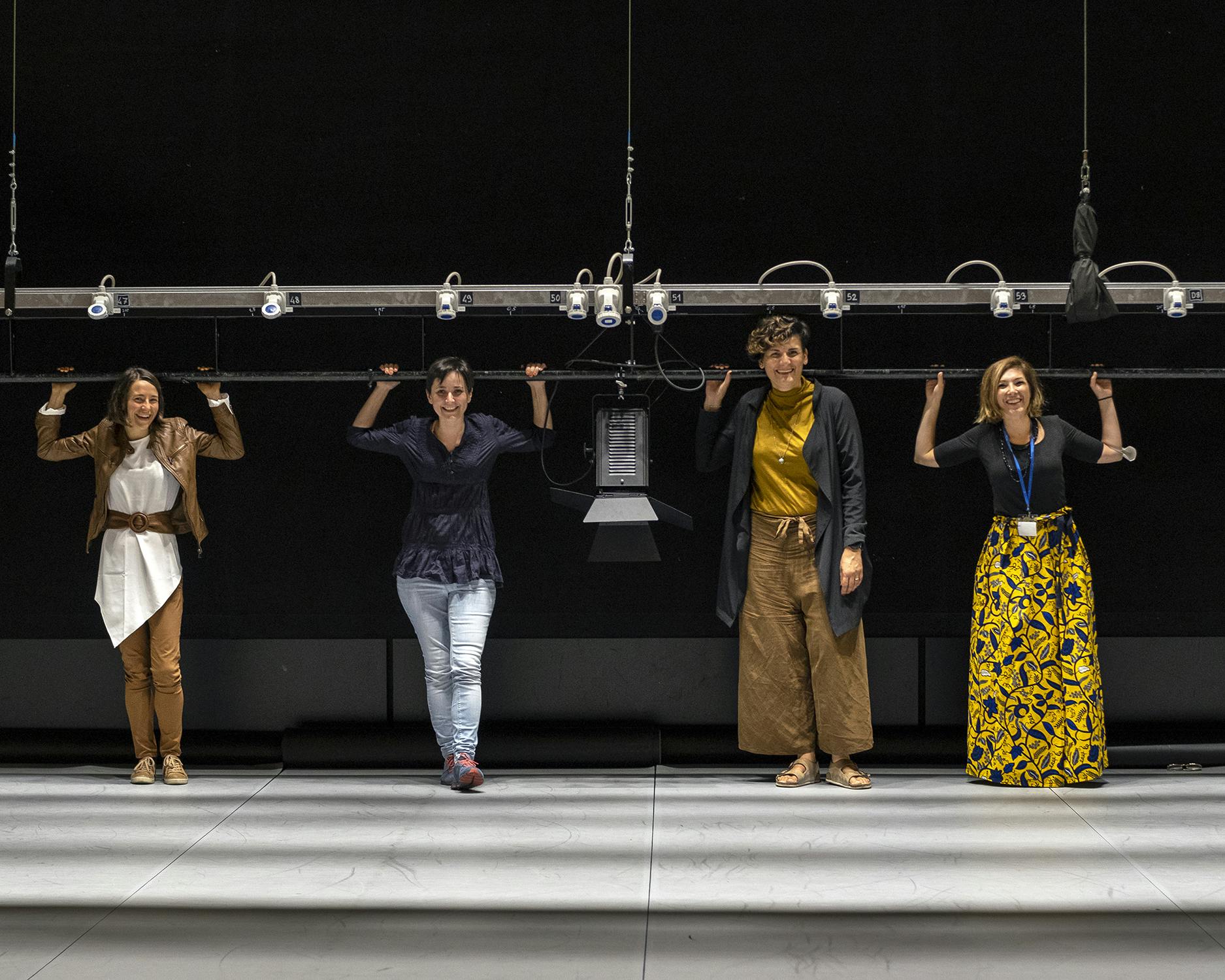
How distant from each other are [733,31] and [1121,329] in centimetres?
208

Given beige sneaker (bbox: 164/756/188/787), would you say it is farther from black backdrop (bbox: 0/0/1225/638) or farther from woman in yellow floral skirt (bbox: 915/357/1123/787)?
woman in yellow floral skirt (bbox: 915/357/1123/787)

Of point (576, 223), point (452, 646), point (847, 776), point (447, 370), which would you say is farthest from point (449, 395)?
point (847, 776)

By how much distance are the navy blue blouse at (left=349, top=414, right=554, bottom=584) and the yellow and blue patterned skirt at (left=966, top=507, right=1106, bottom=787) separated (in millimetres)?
1832

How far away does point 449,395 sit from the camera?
493 centimetres

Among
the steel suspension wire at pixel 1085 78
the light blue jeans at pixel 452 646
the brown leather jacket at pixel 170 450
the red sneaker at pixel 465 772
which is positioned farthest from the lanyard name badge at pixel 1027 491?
the brown leather jacket at pixel 170 450

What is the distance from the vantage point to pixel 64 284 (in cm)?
569

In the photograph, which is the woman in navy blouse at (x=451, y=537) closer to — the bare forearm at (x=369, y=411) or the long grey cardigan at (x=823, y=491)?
the bare forearm at (x=369, y=411)

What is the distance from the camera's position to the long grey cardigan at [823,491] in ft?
16.3

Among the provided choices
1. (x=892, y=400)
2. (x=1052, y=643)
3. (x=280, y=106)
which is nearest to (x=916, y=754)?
(x=1052, y=643)

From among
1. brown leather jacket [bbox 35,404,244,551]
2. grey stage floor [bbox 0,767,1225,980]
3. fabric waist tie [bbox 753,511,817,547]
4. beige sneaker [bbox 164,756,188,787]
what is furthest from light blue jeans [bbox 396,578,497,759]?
fabric waist tie [bbox 753,511,817,547]

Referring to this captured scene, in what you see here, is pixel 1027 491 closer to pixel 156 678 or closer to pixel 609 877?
A: pixel 609 877

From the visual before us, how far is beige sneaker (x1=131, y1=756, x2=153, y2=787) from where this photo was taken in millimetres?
5098

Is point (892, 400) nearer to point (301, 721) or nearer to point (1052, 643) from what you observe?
point (1052, 643)

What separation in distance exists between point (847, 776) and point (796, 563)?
0.84 m
